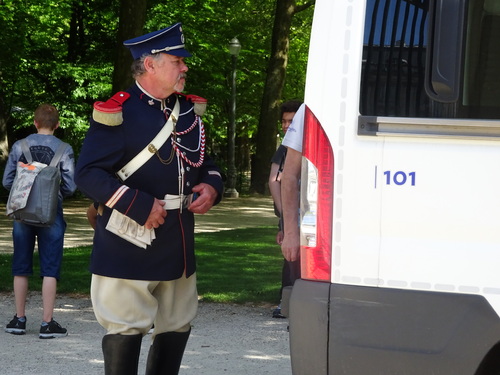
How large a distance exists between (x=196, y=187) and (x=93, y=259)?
2.04ft

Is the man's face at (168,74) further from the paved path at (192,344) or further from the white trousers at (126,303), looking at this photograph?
the paved path at (192,344)

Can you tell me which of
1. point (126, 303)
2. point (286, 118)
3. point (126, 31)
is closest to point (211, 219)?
point (126, 31)

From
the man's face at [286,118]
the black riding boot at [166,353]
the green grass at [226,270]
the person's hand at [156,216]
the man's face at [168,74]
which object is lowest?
the green grass at [226,270]

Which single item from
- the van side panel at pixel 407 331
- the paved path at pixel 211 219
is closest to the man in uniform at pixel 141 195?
the van side panel at pixel 407 331

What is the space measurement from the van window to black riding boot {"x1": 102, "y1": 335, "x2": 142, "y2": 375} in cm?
189

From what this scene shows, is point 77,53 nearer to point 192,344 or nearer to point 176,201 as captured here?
point 192,344

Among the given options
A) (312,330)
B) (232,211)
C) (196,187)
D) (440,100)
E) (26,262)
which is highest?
(440,100)

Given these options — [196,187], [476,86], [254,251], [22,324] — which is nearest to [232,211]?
[254,251]

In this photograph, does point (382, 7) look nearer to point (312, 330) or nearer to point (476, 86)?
point (476, 86)

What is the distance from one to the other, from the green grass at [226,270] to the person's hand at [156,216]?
4.86m

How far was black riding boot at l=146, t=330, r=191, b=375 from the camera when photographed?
5.58m

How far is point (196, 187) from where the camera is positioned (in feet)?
18.0

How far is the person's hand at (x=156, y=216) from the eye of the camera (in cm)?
518

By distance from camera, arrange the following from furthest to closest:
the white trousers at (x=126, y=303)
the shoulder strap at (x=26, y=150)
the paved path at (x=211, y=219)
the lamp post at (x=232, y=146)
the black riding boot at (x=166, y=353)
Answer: the lamp post at (x=232, y=146) → the paved path at (x=211, y=219) → the shoulder strap at (x=26, y=150) → the black riding boot at (x=166, y=353) → the white trousers at (x=126, y=303)
